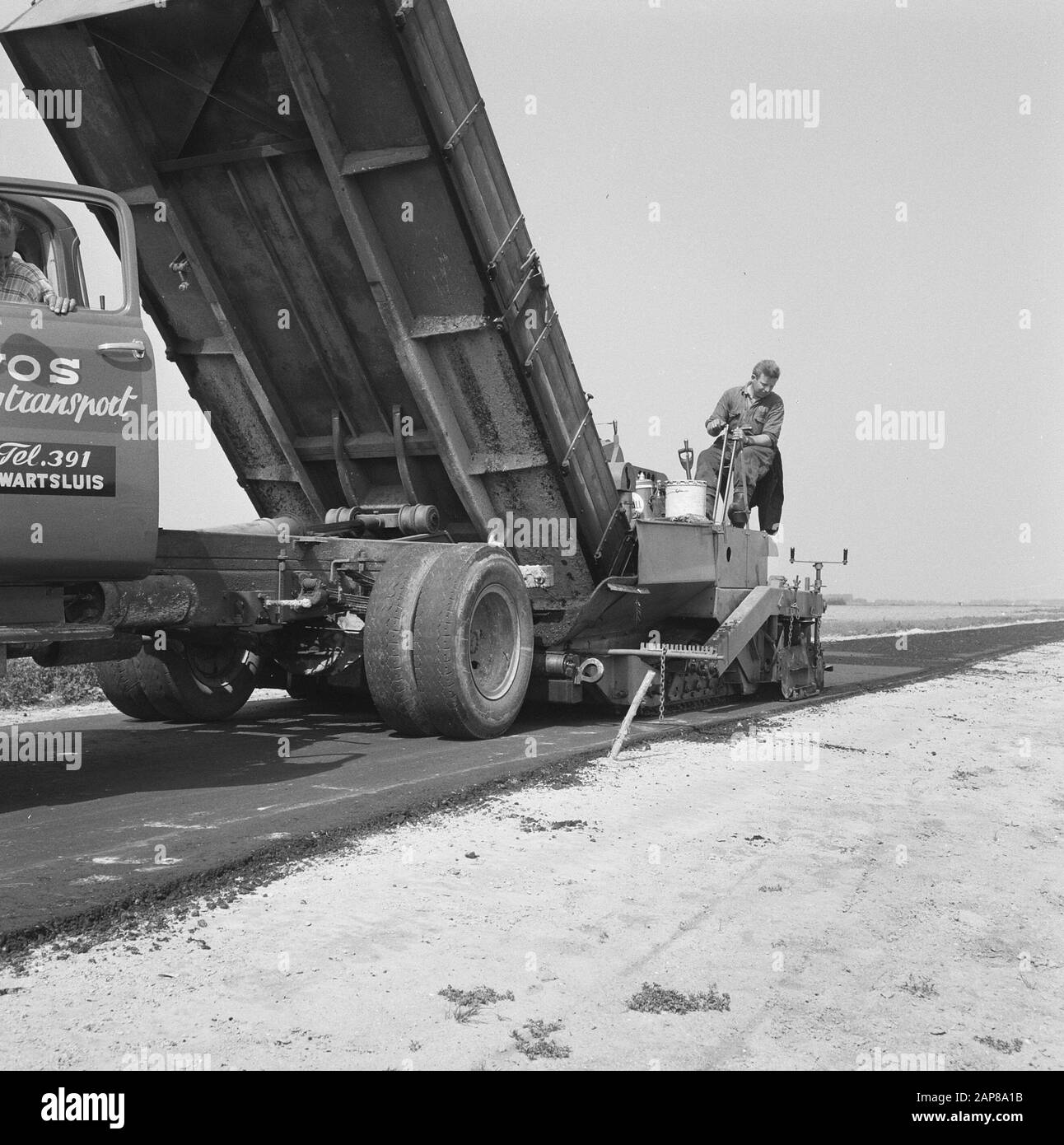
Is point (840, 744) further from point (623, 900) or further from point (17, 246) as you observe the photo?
point (17, 246)

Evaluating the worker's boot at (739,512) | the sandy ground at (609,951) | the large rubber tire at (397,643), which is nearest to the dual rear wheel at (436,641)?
the large rubber tire at (397,643)

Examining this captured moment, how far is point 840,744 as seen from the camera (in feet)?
27.9

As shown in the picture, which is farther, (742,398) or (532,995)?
(742,398)

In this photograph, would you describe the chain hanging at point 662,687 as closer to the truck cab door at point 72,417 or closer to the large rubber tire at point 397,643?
the large rubber tire at point 397,643

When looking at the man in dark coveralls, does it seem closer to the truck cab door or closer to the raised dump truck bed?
the raised dump truck bed

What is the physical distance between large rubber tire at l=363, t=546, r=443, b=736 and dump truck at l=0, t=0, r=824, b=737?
17mm

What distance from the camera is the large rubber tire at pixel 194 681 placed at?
27.3 feet

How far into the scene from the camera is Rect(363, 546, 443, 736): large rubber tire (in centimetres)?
734

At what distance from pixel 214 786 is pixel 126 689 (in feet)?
8.88

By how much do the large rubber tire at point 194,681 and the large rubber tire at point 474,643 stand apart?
189 cm

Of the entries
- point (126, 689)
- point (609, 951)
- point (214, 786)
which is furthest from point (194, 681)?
point (609, 951)

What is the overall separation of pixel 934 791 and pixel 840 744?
1656 mm
